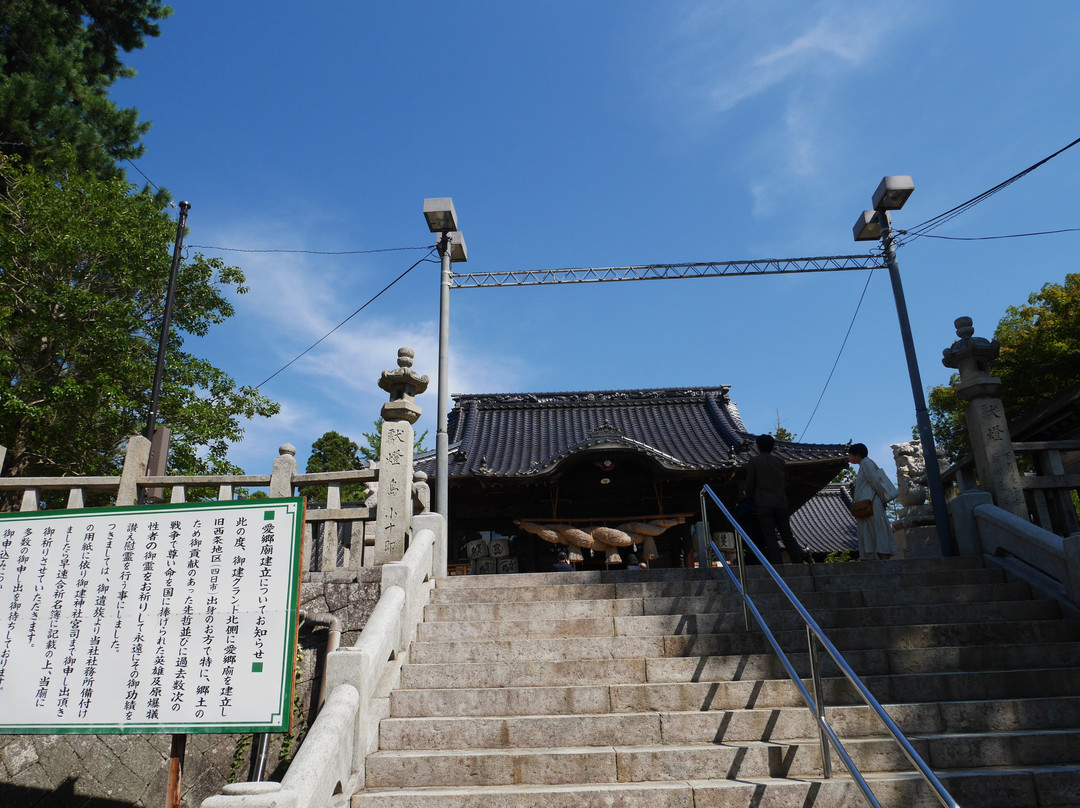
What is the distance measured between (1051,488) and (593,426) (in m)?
11.8

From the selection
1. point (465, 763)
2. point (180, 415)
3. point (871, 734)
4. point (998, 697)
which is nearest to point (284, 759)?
point (465, 763)

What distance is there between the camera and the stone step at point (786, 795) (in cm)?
401

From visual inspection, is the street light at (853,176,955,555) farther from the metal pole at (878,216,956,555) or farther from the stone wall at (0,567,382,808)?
the stone wall at (0,567,382,808)

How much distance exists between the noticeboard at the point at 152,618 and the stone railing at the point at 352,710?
15.6 inches

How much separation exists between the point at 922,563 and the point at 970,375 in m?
2.25

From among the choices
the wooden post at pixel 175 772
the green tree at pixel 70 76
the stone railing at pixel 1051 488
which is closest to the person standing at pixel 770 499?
the stone railing at pixel 1051 488

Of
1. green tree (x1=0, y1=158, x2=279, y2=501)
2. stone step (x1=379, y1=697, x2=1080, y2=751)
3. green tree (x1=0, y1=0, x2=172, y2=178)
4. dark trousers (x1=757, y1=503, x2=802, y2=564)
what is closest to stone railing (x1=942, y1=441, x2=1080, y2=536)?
dark trousers (x1=757, y1=503, x2=802, y2=564)

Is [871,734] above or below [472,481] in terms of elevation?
below

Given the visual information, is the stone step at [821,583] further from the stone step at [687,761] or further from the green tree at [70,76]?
the green tree at [70,76]

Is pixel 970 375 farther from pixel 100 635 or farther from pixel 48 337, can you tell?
pixel 48 337

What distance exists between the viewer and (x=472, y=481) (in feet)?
43.2

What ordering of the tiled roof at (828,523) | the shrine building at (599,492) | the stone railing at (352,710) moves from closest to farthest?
the stone railing at (352,710) < the shrine building at (599,492) < the tiled roof at (828,523)

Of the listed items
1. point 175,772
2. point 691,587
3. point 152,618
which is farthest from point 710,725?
point 152,618

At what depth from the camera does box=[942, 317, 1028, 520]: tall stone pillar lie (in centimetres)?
748
